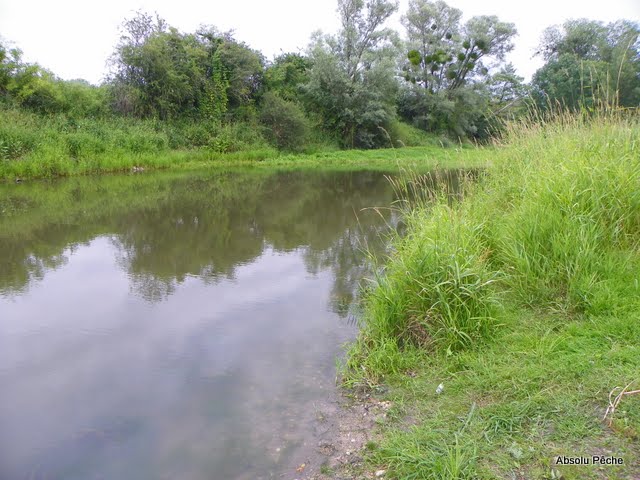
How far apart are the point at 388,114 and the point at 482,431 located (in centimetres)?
2768

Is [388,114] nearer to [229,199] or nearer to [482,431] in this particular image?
[229,199]

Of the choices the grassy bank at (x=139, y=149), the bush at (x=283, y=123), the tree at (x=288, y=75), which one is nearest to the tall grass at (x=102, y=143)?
the grassy bank at (x=139, y=149)

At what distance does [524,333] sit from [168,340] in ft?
9.90

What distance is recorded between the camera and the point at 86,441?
284 cm

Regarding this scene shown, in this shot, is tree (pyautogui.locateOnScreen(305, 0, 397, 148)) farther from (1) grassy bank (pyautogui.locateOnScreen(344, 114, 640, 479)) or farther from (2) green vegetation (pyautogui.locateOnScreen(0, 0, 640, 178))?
(1) grassy bank (pyautogui.locateOnScreen(344, 114, 640, 479))

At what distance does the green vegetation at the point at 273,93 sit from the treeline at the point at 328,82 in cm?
7

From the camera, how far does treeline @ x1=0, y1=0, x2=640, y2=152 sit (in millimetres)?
21312

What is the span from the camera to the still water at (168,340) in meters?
2.76

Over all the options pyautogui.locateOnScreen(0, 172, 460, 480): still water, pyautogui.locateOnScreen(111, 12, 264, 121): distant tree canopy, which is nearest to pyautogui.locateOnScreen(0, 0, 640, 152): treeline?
pyautogui.locateOnScreen(111, 12, 264, 121): distant tree canopy

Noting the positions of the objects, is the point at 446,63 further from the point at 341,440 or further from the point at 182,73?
the point at 341,440

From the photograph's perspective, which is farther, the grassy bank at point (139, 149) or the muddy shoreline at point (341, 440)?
the grassy bank at point (139, 149)

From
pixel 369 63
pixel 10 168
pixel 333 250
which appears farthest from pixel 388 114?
pixel 333 250

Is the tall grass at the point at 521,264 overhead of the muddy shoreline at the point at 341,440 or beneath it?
overhead

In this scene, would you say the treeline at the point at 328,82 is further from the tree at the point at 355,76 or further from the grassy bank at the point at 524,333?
the grassy bank at the point at 524,333
